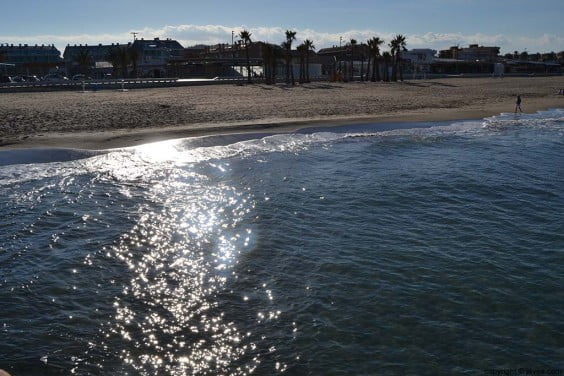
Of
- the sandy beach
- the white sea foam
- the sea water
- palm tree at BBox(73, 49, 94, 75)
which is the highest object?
palm tree at BBox(73, 49, 94, 75)

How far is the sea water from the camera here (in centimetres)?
791

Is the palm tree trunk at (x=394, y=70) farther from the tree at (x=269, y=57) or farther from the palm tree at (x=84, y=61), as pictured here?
the palm tree at (x=84, y=61)

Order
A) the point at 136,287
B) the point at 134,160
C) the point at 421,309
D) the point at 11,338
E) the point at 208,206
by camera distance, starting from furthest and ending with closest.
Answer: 1. the point at 134,160
2. the point at 208,206
3. the point at 136,287
4. the point at 421,309
5. the point at 11,338

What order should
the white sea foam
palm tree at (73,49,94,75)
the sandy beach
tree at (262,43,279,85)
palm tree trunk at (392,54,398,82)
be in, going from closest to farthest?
the white sea foam
the sandy beach
tree at (262,43,279,85)
palm tree trunk at (392,54,398,82)
palm tree at (73,49,94,75)

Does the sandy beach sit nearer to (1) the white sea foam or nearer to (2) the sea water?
(1) the white sea foam

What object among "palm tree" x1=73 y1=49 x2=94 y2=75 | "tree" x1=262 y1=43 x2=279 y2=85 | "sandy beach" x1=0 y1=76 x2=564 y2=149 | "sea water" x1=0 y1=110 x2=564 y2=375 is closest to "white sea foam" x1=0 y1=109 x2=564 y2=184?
"sea water" x1=0 y1=110 x2=564 y2=375

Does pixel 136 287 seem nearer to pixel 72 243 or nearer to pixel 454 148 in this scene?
pixel 72 243

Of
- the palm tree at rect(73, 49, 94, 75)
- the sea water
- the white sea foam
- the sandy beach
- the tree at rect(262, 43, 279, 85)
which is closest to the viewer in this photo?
the sea water

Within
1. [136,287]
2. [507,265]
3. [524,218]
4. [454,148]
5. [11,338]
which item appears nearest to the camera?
[11,338]

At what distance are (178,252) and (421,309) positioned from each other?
6.02 m

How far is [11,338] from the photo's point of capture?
8.25m

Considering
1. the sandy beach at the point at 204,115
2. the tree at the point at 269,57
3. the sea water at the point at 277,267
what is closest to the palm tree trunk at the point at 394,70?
the tree at the point at 269,57

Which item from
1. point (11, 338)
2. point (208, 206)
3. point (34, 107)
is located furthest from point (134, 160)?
point (34, 107)

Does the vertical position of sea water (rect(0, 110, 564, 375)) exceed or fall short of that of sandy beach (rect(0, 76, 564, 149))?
it falls short
